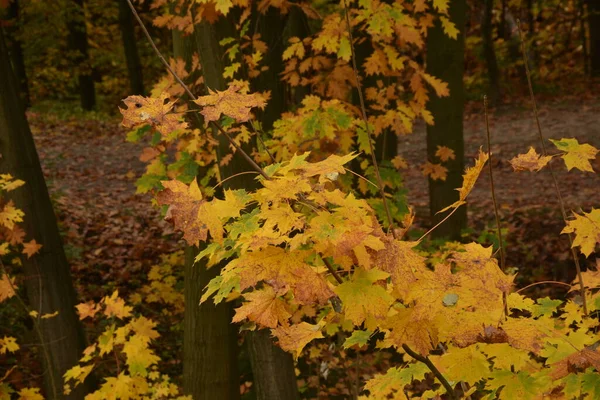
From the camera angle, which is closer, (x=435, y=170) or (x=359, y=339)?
(x=359, y=339)

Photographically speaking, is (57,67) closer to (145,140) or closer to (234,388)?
(145,140)

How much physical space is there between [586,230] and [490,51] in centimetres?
1685

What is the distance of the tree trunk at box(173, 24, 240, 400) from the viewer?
4.73 meters

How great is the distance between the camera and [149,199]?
10516 mm

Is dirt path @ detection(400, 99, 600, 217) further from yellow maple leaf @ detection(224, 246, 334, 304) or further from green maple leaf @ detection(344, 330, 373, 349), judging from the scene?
yellow maple leaf @ detection(224, 246, 334, 304)

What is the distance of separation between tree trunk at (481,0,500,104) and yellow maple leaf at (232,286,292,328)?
53.0 feet

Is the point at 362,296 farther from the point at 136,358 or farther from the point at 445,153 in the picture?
the point at 445,153

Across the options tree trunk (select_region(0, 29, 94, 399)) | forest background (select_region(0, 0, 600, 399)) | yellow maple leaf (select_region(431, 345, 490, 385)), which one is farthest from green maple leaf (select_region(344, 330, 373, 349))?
Answer: tree trunk (select_region(0, 29, 94, 399))

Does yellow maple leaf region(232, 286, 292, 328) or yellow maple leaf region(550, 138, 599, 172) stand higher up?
yellow maple leaf region(550, 138, 599, 172)

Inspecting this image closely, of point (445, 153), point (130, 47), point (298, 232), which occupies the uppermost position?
point (130, 47)

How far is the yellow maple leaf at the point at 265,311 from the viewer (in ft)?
5.29

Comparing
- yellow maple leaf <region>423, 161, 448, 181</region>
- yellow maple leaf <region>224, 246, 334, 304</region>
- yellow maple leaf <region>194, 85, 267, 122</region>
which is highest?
yellow maple leaf <region>194, 85, 267, 122</region>

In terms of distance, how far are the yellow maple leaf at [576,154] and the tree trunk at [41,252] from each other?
4418 mm

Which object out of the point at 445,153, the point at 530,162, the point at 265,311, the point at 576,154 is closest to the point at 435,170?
the point at 445,153
